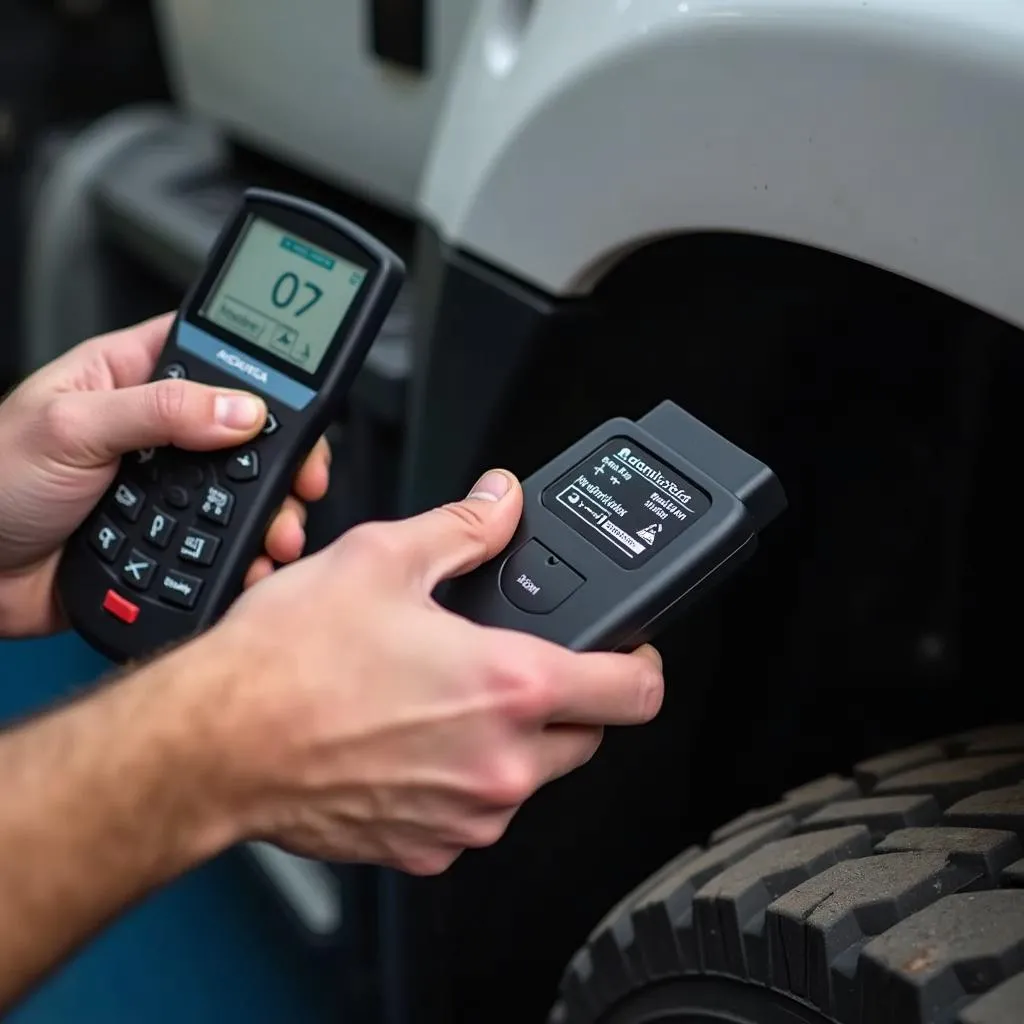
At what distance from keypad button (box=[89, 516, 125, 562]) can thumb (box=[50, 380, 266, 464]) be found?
34 mm

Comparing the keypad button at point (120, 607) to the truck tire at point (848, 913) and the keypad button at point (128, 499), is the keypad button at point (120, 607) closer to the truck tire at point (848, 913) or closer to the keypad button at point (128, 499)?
the keypad button at point (128, 499)

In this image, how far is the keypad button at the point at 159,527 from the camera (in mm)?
509

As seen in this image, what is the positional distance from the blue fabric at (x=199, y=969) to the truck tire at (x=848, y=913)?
499 millimetres

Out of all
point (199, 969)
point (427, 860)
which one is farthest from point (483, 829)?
point (199, 969)

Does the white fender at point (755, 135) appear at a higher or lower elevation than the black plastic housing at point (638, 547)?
higher

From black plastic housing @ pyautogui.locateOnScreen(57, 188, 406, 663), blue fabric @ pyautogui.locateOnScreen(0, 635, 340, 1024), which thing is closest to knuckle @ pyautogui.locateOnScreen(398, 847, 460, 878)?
black plastic housing @ pyautogui.locateOnScreen(57, 188, 406, 663)

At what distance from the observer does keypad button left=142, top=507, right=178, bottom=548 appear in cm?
51

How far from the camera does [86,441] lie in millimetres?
502

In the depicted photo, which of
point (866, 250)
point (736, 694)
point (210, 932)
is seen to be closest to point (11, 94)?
point (210, 932)

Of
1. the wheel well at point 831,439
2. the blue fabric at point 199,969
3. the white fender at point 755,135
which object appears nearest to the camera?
the white fender at point 755,135

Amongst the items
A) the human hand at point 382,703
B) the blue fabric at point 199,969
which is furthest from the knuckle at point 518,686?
the blue fabric at point 199,969

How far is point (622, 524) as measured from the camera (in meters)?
0.40

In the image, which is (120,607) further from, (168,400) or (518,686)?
(518,686)

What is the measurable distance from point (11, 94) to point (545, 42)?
82cm
